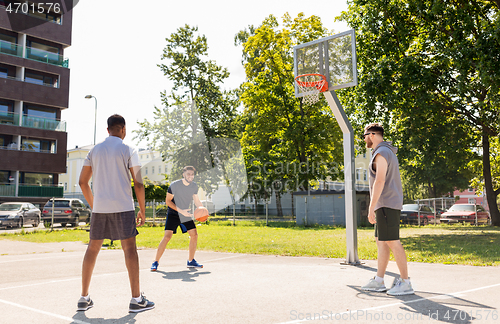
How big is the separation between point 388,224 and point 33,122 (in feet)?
121

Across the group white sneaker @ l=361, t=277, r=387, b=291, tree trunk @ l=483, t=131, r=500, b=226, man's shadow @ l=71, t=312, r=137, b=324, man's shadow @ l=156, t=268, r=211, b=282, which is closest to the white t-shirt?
man's shadow @ l=71, t=312, r=137, b=324

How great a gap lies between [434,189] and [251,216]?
2909 cm

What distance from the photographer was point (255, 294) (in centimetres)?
527

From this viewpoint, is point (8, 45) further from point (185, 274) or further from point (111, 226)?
point (111, 226)

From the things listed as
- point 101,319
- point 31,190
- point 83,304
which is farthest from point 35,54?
point 101,319

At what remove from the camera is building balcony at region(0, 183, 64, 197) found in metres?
33.3

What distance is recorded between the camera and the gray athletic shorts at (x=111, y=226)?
14.9 ft

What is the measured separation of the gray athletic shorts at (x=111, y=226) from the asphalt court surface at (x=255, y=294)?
2.72 ft

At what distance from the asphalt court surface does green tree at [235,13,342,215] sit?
24301 mm

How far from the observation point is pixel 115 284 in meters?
6.11

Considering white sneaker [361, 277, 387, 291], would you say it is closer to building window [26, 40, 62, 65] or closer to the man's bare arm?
the man's bare arm

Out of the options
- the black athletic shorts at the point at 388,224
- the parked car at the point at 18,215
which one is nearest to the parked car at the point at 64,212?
the parked car at the point at 18,215

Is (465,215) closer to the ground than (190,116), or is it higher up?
closer to the ground

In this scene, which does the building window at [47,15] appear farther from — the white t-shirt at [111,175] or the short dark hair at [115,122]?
the white t-shirt at [111,175]
